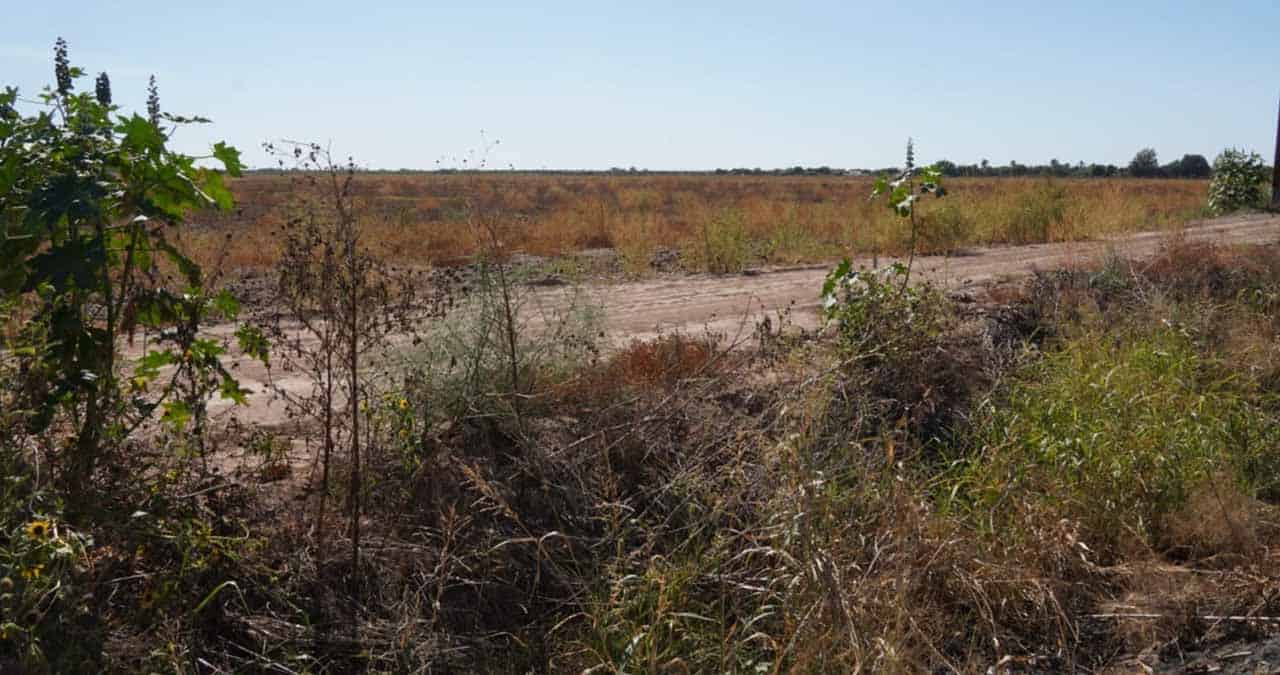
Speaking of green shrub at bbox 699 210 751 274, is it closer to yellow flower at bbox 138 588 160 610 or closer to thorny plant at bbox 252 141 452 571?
thorny plant at bbox 252 141 452 571

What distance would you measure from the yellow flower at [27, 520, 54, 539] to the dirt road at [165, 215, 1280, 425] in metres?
1.96

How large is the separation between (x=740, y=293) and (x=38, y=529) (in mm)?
7368

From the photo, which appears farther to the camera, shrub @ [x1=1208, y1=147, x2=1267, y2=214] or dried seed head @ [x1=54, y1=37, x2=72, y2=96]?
shrub @ [x1=1208, y1=147, x2=1267, y2=214]

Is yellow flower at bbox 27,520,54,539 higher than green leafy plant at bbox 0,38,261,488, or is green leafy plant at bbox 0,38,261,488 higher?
green leafy plant at bbox 0,38,261,488

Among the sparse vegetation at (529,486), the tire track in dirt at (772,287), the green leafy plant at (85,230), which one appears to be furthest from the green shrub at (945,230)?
the green leafy plant at (85,230)

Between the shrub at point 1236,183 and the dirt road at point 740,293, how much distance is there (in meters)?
5.72

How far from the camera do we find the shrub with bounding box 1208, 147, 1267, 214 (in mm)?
18812

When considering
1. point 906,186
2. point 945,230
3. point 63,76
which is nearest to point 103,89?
point 63,76

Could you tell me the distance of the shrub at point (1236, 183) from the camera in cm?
1881

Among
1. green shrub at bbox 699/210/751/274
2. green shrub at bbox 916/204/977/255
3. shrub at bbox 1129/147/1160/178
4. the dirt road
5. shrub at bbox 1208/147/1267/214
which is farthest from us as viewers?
shrub at bbox 1129/147/1160/178

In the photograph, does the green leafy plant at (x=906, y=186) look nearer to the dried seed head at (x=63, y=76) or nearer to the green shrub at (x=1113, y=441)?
the green shrub at (x=1113, y=441)

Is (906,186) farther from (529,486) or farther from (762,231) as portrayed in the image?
(762,231)

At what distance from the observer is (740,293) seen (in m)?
10.0

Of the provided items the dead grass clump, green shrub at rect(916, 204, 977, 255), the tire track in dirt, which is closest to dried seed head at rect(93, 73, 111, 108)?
the tire track in dirt
